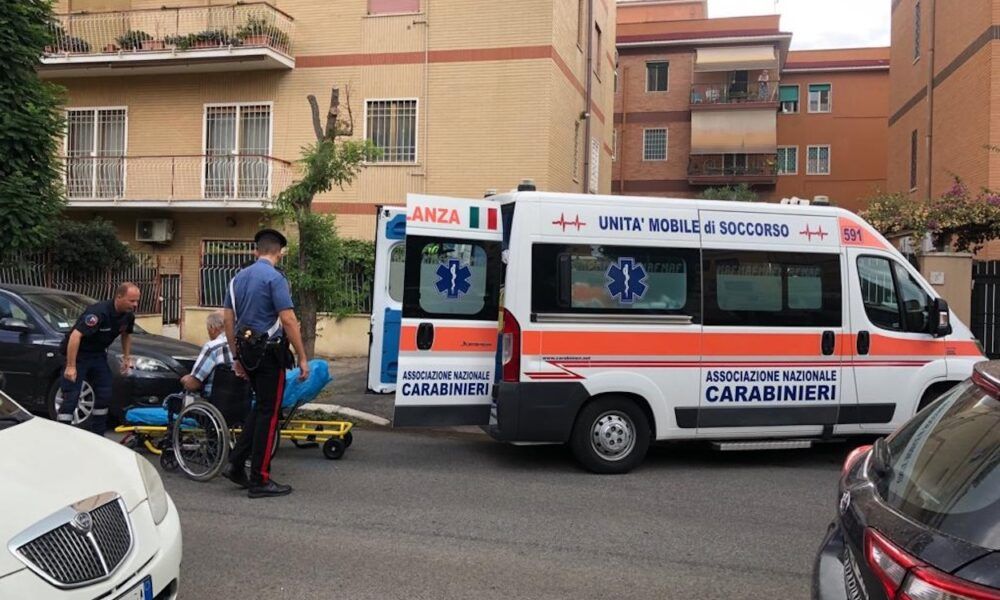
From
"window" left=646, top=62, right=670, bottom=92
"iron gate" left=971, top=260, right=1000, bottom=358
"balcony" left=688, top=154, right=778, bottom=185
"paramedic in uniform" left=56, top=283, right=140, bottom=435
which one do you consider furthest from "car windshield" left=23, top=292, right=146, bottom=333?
"window" left=646, top=62, right=670, bottom=92

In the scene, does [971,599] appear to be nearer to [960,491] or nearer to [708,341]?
[960,491]

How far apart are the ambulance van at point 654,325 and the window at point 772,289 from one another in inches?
0.5

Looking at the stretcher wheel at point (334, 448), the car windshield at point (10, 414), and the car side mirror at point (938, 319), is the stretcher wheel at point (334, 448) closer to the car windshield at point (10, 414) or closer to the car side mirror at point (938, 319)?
the car windshield at point (10, 414)

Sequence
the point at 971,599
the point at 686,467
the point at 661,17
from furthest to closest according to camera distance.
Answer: the point at 661,17 < the point at 686,467 < the point at 971,599

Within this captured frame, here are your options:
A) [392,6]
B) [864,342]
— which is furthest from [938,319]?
[392,6]

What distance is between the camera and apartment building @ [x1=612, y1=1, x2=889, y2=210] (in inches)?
1352

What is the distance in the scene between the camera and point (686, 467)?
24.0ft

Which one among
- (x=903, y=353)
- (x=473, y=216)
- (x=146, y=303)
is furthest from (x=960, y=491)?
(x=146, y=303)

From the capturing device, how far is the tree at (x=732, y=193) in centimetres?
3071

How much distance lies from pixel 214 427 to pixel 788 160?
117ft

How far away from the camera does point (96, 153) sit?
1998 cm

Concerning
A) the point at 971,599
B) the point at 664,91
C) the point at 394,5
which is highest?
the point at 664,91

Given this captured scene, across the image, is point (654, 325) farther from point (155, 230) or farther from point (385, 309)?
point (155, 230)

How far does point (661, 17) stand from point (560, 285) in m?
35.7
